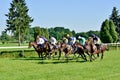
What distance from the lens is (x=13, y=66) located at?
871 inches

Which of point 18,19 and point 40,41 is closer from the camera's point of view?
point 40,41

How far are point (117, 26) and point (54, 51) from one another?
66.7 m

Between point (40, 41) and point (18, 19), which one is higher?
point (18, 19)

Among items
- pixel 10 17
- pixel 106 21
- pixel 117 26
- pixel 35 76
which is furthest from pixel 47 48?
pixel 117 26

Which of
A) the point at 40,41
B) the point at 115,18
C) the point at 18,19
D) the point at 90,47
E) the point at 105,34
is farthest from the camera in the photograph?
the point at 115,18

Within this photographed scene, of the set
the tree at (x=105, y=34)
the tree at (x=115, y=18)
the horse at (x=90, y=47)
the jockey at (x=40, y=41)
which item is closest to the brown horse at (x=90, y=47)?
the horse at (x=90, y=47)

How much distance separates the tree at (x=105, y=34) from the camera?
225ft

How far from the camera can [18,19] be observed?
84188mm

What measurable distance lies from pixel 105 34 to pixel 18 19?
78.6ft

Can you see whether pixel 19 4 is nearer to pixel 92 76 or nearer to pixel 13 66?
pixel 13 66

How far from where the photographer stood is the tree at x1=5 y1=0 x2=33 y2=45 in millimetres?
83375

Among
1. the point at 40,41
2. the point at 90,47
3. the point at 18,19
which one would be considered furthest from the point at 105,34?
the point at 90,47

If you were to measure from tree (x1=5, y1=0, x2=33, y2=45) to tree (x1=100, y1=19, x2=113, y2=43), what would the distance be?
20997 mm

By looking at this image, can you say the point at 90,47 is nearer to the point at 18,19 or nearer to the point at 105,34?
the point at 105,34
